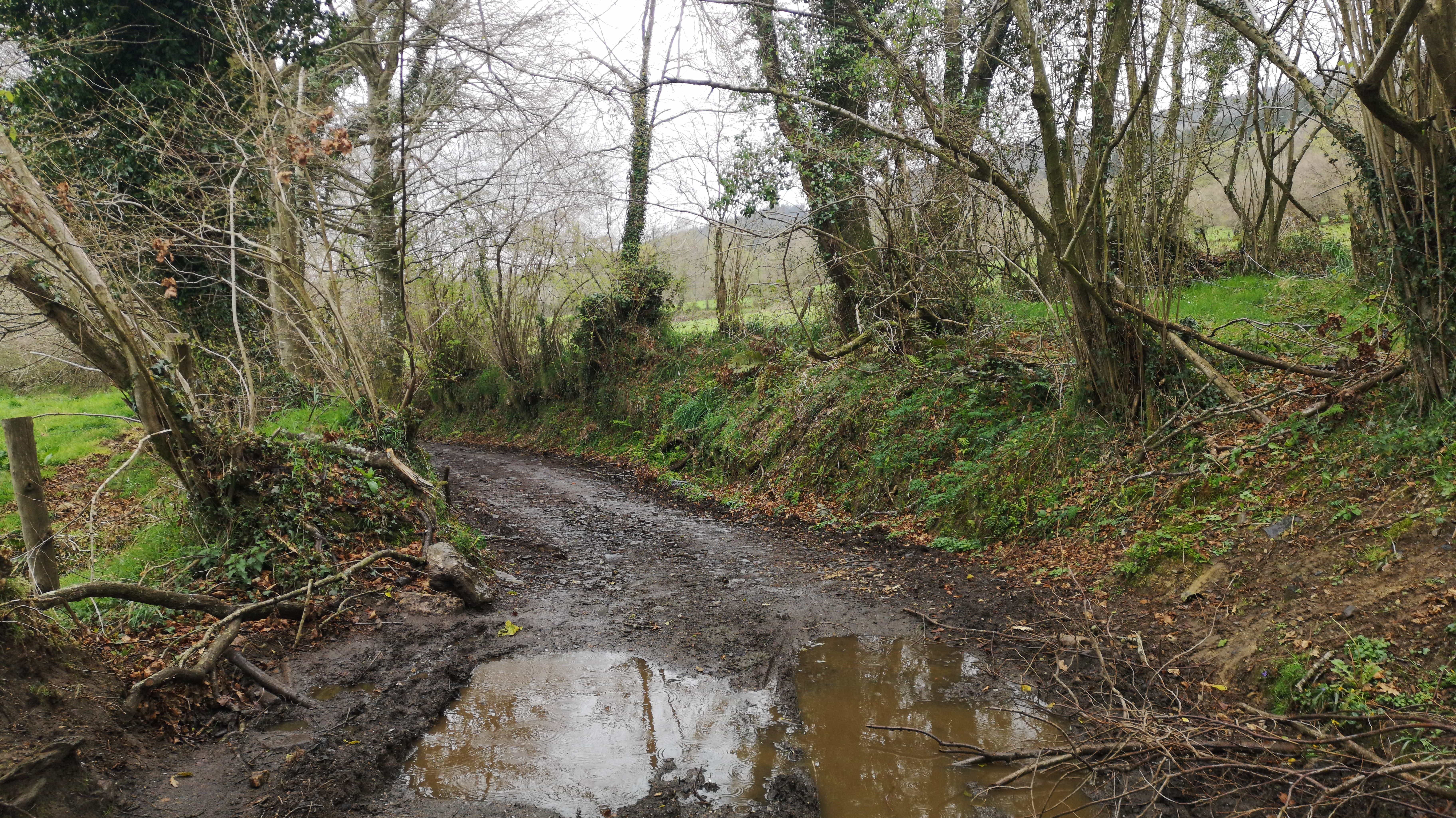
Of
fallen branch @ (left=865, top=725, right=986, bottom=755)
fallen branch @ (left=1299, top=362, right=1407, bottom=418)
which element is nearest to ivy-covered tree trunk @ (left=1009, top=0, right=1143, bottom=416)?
fallen branch @ (left=1299, top=362, right=1407, bottom=418)

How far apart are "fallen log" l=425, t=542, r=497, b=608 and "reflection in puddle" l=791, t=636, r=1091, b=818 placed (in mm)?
2744

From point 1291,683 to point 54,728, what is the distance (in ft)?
19.1

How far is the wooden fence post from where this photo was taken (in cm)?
462

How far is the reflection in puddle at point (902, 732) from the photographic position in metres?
3.21

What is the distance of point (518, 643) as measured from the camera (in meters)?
5.16

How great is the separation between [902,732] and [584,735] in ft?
5.63

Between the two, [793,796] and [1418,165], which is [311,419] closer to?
[793,796]

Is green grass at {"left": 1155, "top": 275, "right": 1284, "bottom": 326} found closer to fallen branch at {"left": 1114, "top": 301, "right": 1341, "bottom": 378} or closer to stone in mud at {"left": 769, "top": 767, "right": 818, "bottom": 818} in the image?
fallen branch at {"left": 1114, "top": 301, "right": 1341, "bottom": 378}

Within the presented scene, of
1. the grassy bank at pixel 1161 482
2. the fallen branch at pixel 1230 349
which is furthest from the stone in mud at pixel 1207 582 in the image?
the fallen branch at pixel 1230 349

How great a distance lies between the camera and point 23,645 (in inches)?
129

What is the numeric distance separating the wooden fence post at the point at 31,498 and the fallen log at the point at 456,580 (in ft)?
7.64

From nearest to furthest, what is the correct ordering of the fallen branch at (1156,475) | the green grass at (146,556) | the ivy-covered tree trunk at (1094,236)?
the green grass at (146,556)
the fallen branch at (1156,475)
the ivy-covered tree trunk at (1094,236)

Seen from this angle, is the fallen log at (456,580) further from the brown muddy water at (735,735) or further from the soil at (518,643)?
the brown muddy water at (735,735)

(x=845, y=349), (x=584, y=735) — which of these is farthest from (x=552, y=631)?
(x=845, y=349)
